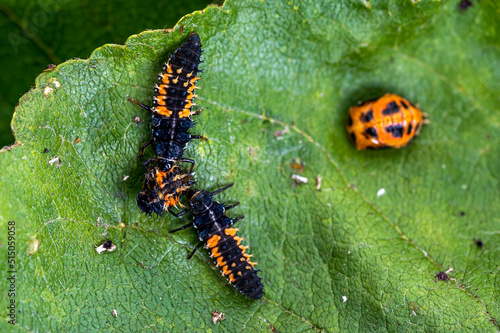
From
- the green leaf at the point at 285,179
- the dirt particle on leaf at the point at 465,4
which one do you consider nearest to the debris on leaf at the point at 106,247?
the green leaf at the point at 285,179

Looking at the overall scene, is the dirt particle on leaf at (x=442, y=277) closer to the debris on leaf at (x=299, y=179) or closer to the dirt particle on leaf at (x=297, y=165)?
the debris on leaf at (x=299, y=179)

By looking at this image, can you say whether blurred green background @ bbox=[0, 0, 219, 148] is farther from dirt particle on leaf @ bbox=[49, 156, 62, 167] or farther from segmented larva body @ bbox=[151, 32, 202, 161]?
dirt particle on leaf @ bbox=[49, 156, 62, 167]

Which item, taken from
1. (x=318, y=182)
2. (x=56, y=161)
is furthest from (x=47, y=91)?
(x=318, y=182)

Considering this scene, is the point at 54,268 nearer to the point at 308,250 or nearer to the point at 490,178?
the point at 308,250

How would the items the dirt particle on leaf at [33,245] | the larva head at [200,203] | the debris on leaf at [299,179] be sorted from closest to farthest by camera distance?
the dirt particle on leaf at [33,245] → the larva head at [200,203] → the debris on leaf at [299,179]

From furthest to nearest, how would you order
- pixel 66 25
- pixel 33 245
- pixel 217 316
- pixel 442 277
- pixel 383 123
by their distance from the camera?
pixel 66 25, pixel 383 123, pixel 442 277, pixel 217 316, pixel 33 245

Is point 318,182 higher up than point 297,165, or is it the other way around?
point 297,165

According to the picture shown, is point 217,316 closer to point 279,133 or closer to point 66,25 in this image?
point 279,133
